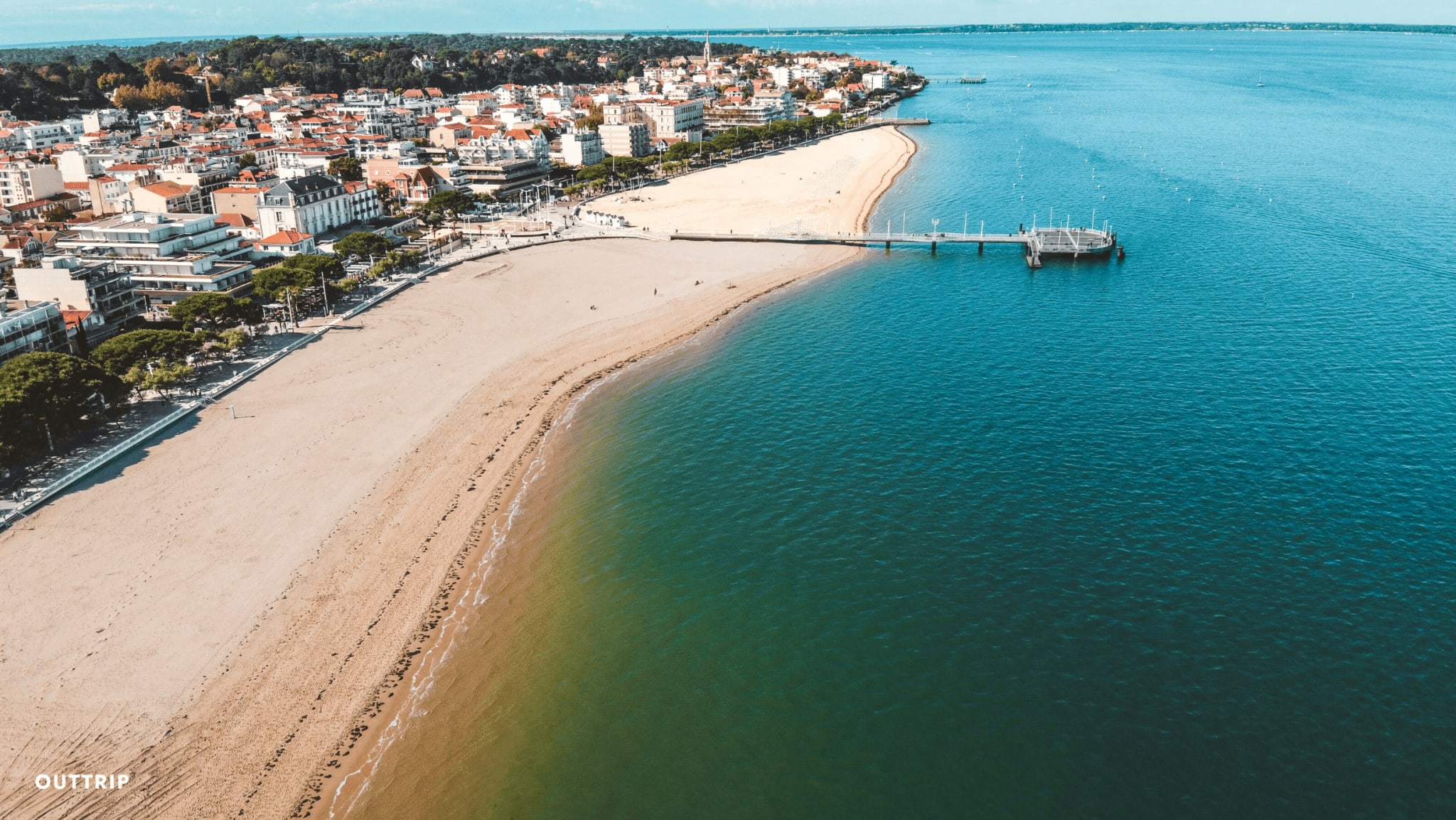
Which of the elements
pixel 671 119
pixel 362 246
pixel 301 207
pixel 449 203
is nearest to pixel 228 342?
pixel 362 246

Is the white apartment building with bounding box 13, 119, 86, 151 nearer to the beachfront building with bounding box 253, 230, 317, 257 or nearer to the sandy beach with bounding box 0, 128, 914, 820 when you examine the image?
the beachfront building with bounding box 253, 230, 317, 257

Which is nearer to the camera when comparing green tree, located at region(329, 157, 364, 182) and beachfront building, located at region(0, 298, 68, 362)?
beachfront building, located at region(0, 298, 68, 362)

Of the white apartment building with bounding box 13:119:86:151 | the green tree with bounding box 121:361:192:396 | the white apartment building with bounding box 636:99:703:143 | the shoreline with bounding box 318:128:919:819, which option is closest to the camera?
the shoreline with bounding box 318:128:919:819

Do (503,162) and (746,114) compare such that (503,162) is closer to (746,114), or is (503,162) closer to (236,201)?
(236,201)

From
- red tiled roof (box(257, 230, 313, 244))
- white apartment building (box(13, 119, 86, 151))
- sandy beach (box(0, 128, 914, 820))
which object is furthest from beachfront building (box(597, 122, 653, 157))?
white apartment building (box(13, 119, 86, 151))

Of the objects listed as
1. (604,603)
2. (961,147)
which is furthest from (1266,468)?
(961,147)

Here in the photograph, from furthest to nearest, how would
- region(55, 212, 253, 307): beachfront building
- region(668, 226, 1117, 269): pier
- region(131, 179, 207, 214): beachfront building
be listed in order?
1. region(131, 179, 207, 214): beachfront building
2. region(668, 226, 1117, 269): pier
3. region(55, 212, 253, 307): beachfront building

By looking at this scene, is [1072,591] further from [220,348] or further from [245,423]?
[220,348]

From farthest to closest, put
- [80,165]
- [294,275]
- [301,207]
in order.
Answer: [80,165] < [301,207] < [294,275]
